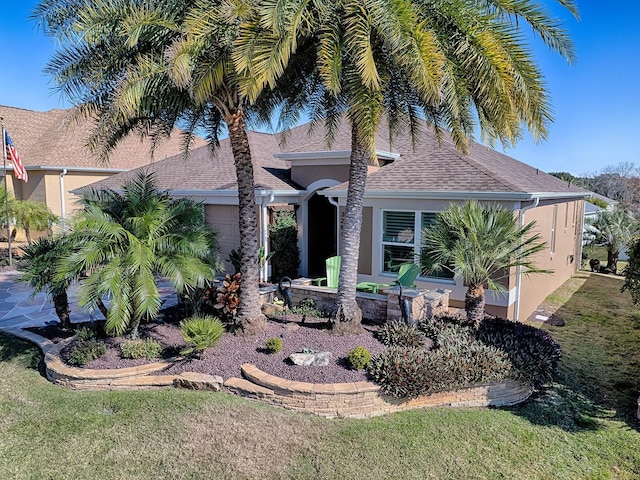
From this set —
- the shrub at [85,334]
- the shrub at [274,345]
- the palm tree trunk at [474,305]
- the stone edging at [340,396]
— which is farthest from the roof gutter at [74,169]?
the palm tree trunk at [474,305]

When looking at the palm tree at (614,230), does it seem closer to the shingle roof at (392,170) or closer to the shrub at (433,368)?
the shingle roof at (392,170)

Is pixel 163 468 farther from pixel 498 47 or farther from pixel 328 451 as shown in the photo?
pixel 498 47

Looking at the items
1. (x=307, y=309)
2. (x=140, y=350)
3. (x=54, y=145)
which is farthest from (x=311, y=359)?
(x=54, y=145)

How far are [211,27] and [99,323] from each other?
7.17m

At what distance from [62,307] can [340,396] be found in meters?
7.32

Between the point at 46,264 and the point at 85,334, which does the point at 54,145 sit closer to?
the point at 46,264

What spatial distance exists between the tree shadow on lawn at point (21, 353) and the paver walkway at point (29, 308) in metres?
1.10

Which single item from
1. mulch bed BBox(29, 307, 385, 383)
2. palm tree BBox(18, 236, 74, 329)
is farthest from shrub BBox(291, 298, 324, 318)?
palm tree BBox(18, 236, 74, 329)

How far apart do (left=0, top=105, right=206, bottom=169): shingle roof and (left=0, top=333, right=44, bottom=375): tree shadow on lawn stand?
44.1ft

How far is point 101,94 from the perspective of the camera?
910 centimetres

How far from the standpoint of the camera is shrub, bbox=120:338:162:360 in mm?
8586

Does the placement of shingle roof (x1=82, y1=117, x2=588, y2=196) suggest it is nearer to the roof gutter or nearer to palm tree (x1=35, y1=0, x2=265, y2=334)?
the roof gutter

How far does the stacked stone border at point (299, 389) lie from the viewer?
6988mm

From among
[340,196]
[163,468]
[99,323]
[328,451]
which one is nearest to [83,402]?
[163,468]
